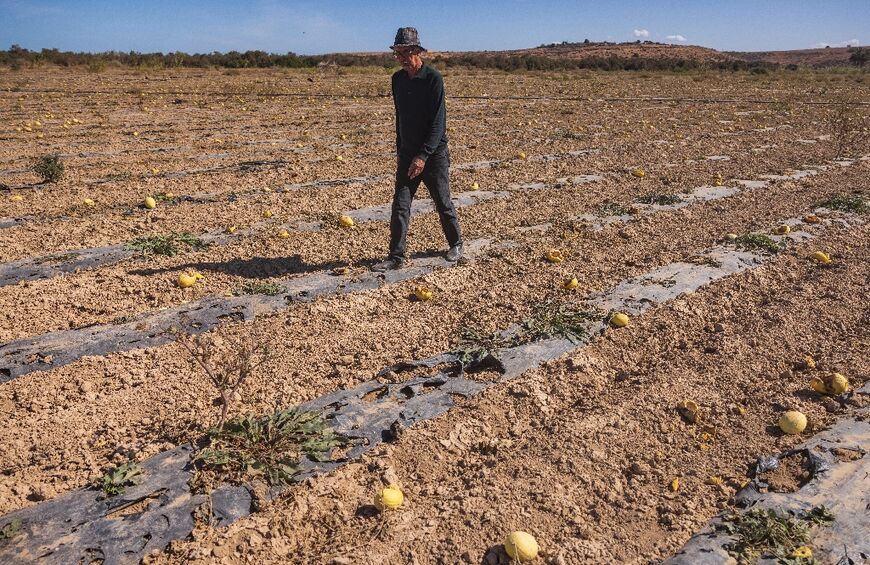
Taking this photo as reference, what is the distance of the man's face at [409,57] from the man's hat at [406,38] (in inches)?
1.5

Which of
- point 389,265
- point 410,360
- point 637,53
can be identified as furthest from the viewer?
point 637,53

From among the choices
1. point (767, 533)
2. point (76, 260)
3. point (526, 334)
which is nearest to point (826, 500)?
point (767, 533)

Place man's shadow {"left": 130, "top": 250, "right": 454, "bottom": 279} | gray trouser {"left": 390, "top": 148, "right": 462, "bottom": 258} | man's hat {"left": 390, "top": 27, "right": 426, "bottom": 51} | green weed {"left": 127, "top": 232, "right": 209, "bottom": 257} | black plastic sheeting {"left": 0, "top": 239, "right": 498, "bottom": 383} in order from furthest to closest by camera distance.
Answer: green weed {"left": 127, "top": 232, "right": 209, "bottom": 257}, man's shadow {"left": 130, "top": 250, "right": 454, "bottom": 279}, gray trouser {"left": 390, "top": 148, "right": 462, "bottom": 258}, man's hat {"left": 390, "top": 27, "right": 426, "bottom": 51}, black plastic sheeting {"left": 0, "top": 239, "right": 498, "bottom": 383}

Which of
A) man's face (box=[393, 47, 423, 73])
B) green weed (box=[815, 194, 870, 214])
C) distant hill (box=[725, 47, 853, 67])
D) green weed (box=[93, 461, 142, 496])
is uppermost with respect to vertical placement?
distant hill (box=[725, 47, 853, 67])

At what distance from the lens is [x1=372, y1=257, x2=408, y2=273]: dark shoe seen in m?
5.85

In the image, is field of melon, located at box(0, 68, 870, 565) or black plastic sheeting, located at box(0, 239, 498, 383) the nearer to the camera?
field of melon, located at box(0, 68, 870, 565)

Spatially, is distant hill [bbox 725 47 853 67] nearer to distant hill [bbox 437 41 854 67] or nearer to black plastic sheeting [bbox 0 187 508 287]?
distant hill [bbox 437 41 854 67]

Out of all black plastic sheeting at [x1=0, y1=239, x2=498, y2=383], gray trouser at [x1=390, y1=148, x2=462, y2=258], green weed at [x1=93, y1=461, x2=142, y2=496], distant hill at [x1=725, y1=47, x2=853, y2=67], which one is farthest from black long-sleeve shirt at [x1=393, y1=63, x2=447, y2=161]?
distant hill at [x1=725, y1=47, x2=853, y2=67]

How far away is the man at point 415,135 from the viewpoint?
525cm

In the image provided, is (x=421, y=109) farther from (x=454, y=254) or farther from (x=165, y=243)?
Result: (x=165, y=243)

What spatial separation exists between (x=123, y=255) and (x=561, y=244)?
490 centimetres

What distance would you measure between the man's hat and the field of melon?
7.08 feet

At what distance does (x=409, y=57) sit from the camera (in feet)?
16.9

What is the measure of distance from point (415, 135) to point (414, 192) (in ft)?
1.84
